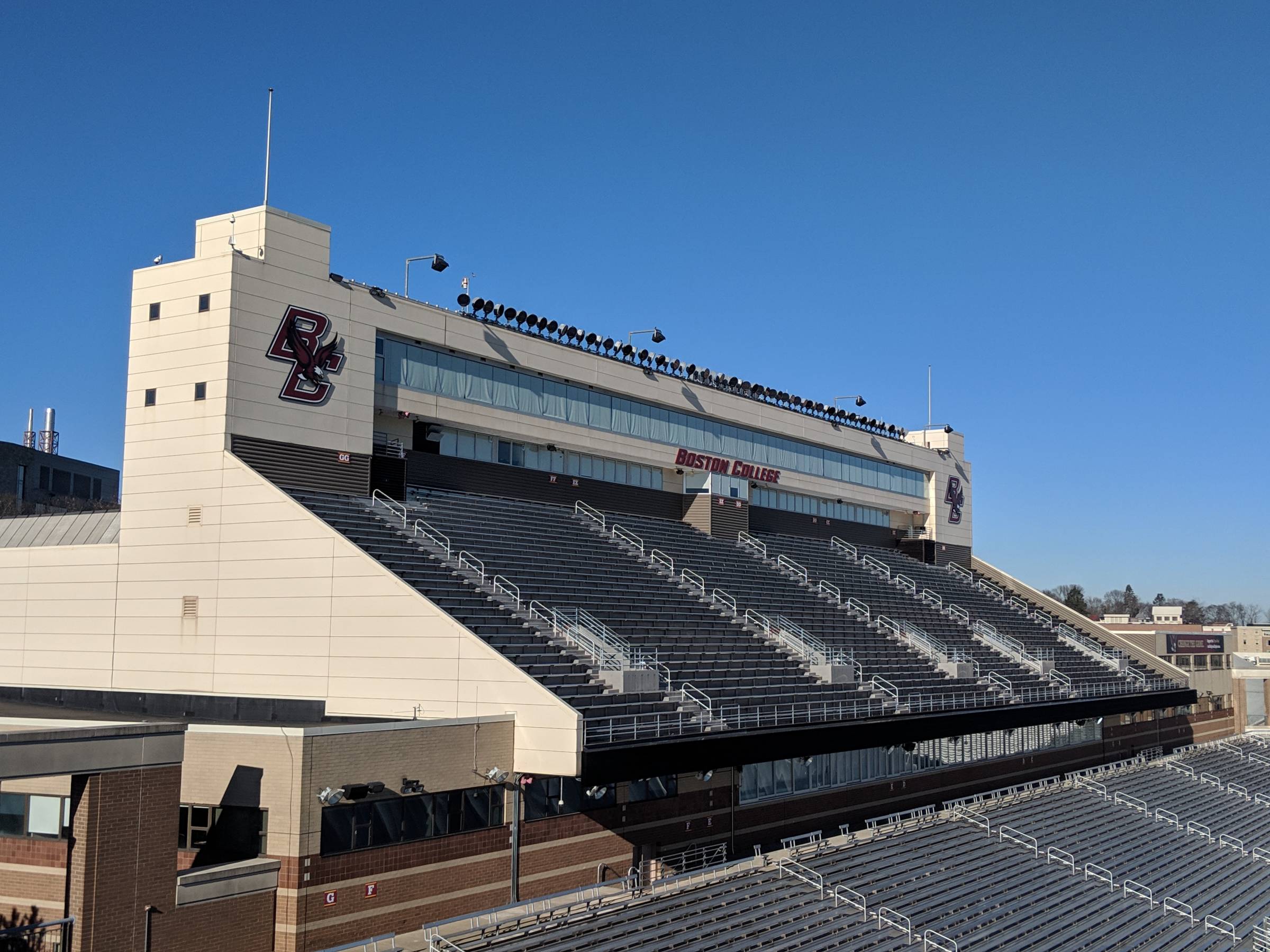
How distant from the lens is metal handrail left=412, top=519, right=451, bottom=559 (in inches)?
1118

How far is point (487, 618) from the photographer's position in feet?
81.8

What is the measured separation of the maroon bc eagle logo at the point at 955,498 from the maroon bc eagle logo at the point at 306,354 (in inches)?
1543

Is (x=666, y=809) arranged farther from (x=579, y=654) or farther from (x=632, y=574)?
(x=632, y=574)

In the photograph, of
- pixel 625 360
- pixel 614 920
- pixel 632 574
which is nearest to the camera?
pixel 614 920

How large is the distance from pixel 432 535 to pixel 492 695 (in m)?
7.62

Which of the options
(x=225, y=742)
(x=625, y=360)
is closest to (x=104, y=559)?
(x=225, y=742)

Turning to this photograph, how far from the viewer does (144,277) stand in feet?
93.2

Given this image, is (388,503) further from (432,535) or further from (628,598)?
(628,598)

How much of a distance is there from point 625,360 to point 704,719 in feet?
59.2

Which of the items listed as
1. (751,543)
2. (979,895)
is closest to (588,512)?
(751,543)

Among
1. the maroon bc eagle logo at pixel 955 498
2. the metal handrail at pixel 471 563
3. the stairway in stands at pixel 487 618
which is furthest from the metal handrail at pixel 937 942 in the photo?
the maroon bc eagle logo at pixel 955 498

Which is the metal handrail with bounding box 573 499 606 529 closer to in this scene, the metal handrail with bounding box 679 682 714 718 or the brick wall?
the metal handrail with bounding box 679 682 714 718

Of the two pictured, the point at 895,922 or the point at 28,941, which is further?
the point at 895,922

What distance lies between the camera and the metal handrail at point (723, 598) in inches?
1372
